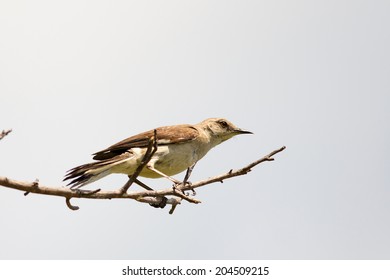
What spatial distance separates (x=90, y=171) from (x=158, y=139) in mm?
2074

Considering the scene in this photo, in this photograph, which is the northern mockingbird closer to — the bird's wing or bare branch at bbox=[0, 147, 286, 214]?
the bird's wing

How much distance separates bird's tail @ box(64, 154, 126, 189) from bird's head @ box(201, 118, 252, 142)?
8.88 ft

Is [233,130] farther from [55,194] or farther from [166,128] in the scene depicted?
[55,194]

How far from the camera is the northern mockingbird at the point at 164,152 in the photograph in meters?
7.52

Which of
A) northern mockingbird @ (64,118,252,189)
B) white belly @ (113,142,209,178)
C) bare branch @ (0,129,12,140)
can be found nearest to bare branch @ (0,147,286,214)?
bare branch @ (0,129,12,140)

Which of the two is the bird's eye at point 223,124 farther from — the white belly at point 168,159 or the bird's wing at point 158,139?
the white belly at point 168,159

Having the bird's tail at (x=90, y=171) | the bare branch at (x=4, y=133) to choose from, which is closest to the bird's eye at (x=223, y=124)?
the bird's tail at (x=90, y=171)

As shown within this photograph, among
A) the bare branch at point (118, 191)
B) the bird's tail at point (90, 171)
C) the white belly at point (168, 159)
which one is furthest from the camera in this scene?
the white belly at point (168, 159)

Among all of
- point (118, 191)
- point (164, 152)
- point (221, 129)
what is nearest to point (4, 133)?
point (118, 191)

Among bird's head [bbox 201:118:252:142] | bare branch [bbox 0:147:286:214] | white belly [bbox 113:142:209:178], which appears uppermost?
bird's head [bbox 201:118:252:142]

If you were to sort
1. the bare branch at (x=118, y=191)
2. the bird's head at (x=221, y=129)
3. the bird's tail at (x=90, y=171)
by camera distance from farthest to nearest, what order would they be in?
the bird's head at (x=221, y=129), the bird's tail at (x=90, y=171), the bare branch at (x=118, y=191)

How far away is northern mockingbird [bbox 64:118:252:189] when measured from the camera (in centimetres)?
752

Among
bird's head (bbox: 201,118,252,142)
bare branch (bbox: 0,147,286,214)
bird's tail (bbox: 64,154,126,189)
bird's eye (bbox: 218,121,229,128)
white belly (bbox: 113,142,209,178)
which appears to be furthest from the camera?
bird's eye (bbox: 218,121,229,128)

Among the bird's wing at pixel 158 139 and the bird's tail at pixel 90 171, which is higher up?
the bird's wing at pixel 158 139
